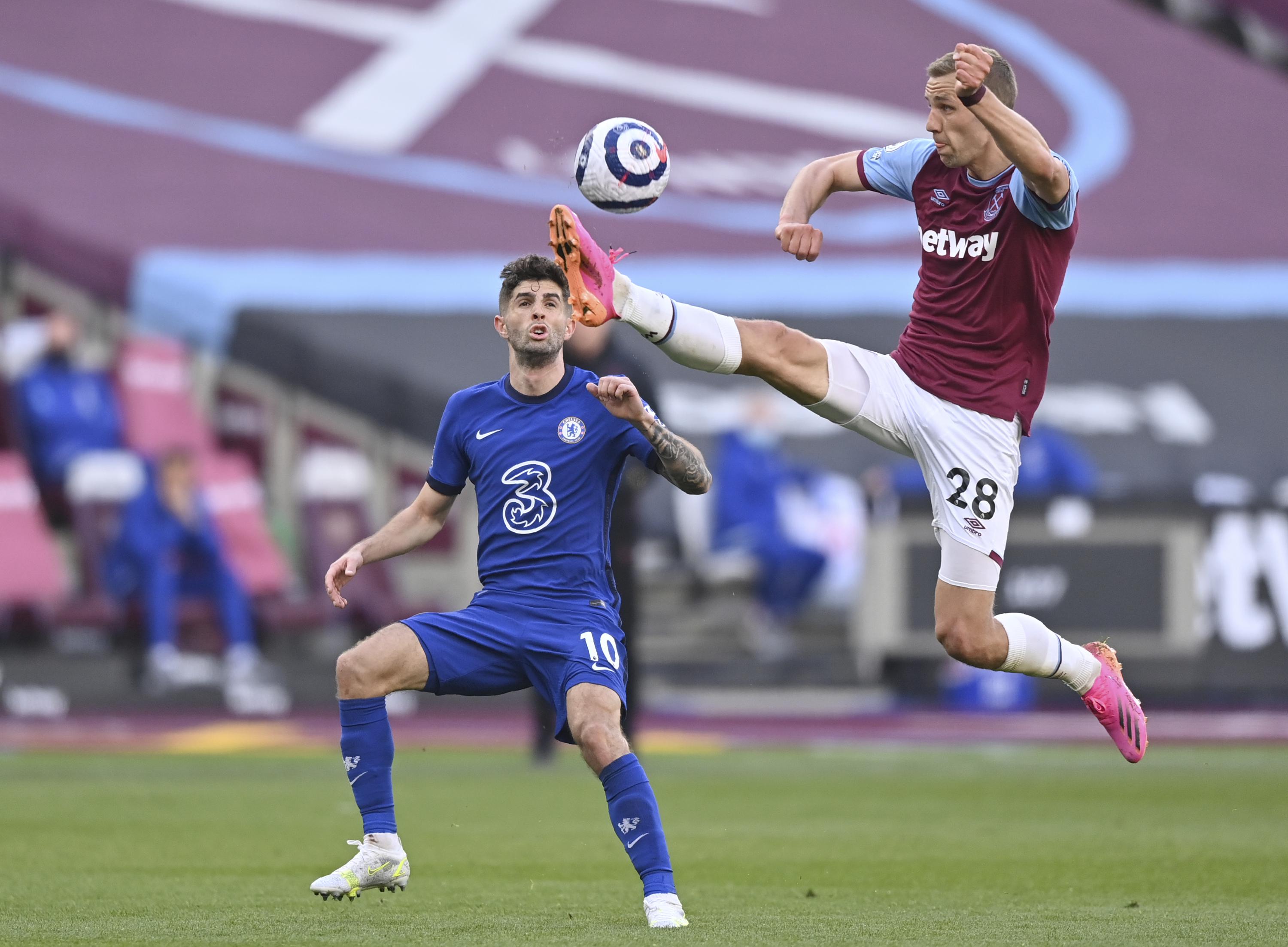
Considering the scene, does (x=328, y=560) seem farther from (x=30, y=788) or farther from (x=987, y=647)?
(x=987, y=647)

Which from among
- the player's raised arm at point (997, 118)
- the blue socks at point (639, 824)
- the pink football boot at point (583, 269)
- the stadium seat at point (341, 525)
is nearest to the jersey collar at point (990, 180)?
→ the player's raised arm at point (997, 118)

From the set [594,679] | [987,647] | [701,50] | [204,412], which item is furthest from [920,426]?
[701,50]

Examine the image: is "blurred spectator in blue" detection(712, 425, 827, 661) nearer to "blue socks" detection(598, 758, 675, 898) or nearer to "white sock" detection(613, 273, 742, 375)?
"white sock" detection(613, 273, 742, 375)

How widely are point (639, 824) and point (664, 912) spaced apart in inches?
10.8

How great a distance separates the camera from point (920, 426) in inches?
271

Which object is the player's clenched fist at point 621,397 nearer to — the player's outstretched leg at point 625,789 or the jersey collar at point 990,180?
the player's outstretched leg at point 625,789

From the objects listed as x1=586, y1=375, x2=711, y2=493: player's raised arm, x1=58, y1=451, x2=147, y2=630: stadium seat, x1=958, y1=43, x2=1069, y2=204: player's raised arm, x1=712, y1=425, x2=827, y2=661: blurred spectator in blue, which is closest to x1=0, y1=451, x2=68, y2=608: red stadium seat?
x1=58, y1=451, x2=147, y2=630: stadium seat

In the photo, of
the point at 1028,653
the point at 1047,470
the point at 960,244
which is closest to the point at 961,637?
the point at 1028,653

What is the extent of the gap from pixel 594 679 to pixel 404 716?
9.77 m

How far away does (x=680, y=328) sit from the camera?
6.33 m

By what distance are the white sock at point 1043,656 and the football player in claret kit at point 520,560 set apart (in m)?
1.51

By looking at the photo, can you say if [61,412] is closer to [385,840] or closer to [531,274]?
[385,840]

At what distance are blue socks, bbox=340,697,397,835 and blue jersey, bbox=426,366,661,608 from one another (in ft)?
1.79

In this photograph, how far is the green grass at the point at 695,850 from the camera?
589cm
